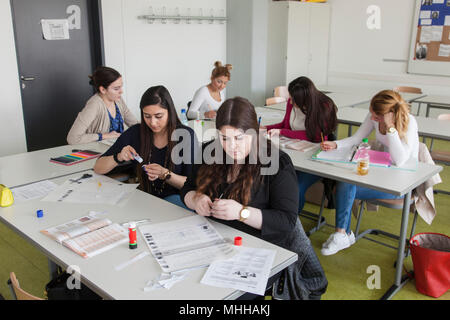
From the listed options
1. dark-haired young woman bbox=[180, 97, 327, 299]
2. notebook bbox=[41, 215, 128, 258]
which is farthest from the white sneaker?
notebook bbox=[41, 215, 128, 258]

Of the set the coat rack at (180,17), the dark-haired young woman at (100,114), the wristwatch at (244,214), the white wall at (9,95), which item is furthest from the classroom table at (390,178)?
the coat rack at (180,17)

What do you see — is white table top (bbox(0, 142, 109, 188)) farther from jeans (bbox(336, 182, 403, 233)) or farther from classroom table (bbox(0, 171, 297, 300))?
jeans (bbox(336, 182, 403, 233))

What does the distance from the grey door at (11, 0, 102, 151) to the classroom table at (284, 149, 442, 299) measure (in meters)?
3.40

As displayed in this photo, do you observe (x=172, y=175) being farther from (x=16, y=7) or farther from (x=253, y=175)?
(x=16, y=7)

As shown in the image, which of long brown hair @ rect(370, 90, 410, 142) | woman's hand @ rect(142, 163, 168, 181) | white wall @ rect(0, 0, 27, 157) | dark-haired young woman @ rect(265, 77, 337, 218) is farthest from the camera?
white wall @ rect(0, 0, 27, 157)

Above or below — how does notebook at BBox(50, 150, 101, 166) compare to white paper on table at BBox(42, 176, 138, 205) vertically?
above

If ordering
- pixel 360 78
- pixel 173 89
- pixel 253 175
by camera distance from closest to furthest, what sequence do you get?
pixel 253 175, pixel 173 89, pixel 360 78

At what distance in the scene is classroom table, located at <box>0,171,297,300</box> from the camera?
1.46 metres

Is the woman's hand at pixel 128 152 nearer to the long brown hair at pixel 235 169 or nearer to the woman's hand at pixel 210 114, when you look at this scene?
the long brown hair at pixel 235 169

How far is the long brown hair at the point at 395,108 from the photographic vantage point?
2.67 metres
